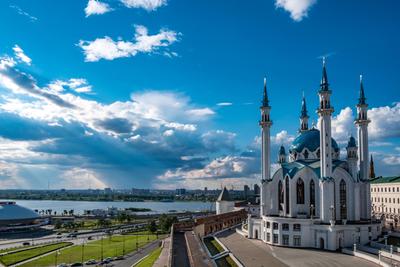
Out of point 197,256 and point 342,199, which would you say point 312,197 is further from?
point 197,256

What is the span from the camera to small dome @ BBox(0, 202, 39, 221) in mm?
108831

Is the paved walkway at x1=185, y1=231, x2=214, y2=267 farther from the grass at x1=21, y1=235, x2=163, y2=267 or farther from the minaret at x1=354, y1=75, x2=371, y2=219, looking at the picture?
the minaret at x1=354, y1=75, x2=371, y2=219

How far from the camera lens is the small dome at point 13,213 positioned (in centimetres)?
10883

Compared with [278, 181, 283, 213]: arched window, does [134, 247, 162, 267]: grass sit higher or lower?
lower

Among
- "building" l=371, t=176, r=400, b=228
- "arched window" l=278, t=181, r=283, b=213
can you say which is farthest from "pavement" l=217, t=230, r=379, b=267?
"building" l=371, t=176, r=400, b=228

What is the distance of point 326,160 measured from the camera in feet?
164

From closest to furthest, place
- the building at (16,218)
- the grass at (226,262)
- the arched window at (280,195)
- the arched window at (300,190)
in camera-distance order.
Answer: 1. the grass at (226,262)
2. the arched window at (300,190)
3. the arched window at (280,195)
4. the building at (16,218)

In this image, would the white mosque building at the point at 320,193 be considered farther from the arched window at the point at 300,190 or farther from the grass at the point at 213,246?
the grass at the point at 213,246

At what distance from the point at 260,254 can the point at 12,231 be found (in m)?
80.7

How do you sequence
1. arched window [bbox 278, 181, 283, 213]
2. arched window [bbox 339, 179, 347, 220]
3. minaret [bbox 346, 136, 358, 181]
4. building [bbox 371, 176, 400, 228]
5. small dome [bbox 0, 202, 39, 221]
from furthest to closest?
small dome [bbox 0, 202, 39, 221] < building [bbox 371, 176, 400, 228] < arched window [bbox 278, 181, 283, 213] < minaret [bbox 346, 136, 358, 181] < arched window [bbox 339, 179, 347, 220]

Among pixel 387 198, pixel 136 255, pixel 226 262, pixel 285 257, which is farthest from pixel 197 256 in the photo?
pixel 387 198

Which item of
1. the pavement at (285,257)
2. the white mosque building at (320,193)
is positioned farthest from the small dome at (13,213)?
the pavement at (285,257)

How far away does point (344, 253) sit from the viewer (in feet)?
149

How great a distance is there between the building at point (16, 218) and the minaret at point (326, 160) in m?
84.0
